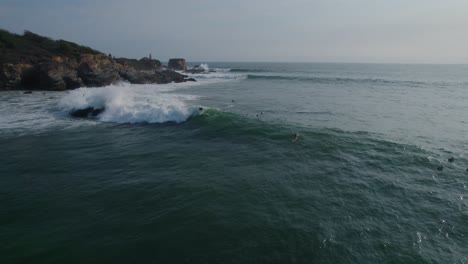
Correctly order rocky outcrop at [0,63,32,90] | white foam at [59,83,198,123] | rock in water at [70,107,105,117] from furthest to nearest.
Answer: rocky outcrop at [0,63,32,90] < rock in water at [70,107,105,117] < white foam at [59,83,198,123]

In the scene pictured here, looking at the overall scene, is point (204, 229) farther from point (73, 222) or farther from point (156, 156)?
point (156, 156)

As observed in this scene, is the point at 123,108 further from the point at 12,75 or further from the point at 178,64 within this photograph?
the point at 178,64

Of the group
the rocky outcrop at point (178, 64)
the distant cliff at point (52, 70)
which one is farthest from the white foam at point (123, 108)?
the rocky outcrop at point (178, 64)

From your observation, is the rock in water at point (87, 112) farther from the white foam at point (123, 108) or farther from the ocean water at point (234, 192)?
the ocean water at point (234, 192)

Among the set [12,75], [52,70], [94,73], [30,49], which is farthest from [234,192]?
[30,49]

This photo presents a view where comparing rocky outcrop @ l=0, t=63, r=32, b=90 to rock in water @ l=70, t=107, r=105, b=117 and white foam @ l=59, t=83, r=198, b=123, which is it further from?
rock in water @ l=70, t=107, r=105, b=117

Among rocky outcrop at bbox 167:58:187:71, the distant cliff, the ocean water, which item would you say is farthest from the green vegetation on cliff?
rocky outcrop at bbox 167:58:187:71

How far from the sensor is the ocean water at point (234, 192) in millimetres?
7344

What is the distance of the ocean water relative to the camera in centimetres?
734

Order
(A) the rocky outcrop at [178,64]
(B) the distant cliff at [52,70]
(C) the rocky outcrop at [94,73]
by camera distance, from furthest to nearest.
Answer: (A) the rocky outcrop at [178,64] → (C) the rocky outcrop at [94,73] → (B) the distant cliff at [52,70]

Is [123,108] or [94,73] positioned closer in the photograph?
[123,108]

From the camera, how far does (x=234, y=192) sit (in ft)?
34.0

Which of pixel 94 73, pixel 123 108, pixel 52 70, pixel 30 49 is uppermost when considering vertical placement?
pixel 30 49

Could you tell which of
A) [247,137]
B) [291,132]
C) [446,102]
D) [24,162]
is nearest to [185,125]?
[247,137]
